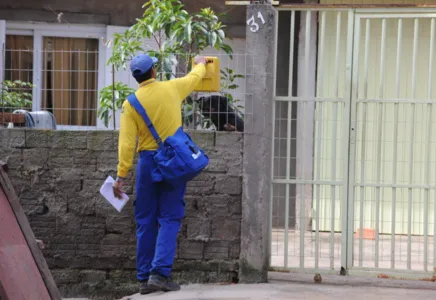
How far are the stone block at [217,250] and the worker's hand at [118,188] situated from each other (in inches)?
37.8

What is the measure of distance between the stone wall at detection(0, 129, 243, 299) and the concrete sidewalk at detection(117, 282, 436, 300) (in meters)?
0.36

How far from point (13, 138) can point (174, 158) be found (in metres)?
1.86

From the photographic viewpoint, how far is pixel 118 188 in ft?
21.0

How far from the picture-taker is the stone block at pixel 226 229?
687 centimetres

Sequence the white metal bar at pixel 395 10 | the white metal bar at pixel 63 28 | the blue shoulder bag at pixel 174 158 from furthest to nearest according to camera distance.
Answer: the white metal bar at pixel 63 28, the white metal bar at pixel 395 10, the blue shoulder bag at pixel 174 158

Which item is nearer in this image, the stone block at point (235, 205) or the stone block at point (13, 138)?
the stone block at point (235, 205)

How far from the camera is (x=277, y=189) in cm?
708

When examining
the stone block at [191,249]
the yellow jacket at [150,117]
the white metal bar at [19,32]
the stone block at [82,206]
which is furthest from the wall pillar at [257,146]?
the white metal bar at [19,32]

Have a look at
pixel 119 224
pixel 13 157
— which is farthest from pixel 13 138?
pixel 119 224

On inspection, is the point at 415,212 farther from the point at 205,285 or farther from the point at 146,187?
the point at 146,187

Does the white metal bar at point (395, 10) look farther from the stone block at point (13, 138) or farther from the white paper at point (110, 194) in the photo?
the stone block at point (13, 138)

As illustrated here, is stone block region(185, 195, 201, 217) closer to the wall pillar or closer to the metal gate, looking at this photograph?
the wall pillar

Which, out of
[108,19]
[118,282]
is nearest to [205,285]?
[118,282]

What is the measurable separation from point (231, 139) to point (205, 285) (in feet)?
4.19
